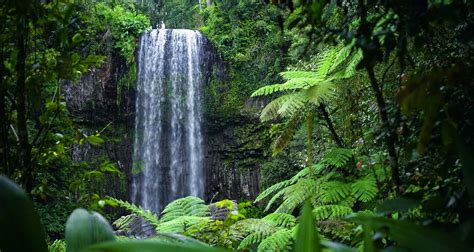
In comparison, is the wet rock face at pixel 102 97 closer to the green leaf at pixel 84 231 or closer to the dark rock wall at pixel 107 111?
the dark rock wall at pixel 107 111

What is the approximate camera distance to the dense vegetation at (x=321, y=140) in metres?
0.93

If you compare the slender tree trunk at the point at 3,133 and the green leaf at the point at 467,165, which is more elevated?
the slender tree trunk at the point at 3,133

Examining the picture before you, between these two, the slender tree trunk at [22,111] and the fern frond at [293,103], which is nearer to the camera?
the slender tree trunk at [22,111]

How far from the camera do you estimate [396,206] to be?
3.08 ft

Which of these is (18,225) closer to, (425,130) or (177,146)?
(425,130)

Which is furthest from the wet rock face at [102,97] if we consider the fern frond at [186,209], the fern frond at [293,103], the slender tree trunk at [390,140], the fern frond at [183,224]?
the slender tree trunk at [390,140]

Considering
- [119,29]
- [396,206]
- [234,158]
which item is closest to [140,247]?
[396,206]

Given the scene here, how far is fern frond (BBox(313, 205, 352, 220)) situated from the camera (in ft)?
13.3

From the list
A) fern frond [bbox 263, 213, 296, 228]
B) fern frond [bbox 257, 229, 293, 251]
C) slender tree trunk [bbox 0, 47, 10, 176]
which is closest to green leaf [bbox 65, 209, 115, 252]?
slender tree trunk [bbox 0, 47, 10, 176]

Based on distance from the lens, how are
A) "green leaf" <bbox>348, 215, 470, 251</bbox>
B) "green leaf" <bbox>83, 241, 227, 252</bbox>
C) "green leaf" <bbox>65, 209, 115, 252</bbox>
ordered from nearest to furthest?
"green leaf" <bbox>83, 241, 227, 252</bbox>
"green leaf" <bbox>348, 215, 470, 251</bbox>
"green leaf" <bbox>65, 209, 115, 252</bbox>

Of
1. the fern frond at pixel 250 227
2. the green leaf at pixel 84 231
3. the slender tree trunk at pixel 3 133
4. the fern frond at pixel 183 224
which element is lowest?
the fern frond at pixel 250 227

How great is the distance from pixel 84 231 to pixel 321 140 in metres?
6.01

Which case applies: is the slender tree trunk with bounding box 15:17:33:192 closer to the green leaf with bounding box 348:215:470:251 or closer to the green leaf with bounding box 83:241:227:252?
the green leaf with bounding box 83:241:227:252

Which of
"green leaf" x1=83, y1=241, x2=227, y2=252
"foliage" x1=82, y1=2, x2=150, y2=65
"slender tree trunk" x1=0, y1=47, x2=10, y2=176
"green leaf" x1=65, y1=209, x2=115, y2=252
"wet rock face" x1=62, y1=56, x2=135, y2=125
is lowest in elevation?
"green leaf" x1=65, y1=209, x2=115, y2=252
